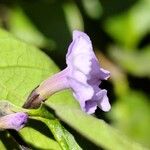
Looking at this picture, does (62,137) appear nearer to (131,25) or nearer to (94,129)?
(94,129)

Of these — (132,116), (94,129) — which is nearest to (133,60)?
(132,116)

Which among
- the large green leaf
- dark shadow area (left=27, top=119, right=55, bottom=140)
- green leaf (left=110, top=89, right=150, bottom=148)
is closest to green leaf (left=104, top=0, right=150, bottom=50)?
green leaf (left=110, top=89, right=150, bottom=148)

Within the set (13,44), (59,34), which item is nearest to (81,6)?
(59,34)

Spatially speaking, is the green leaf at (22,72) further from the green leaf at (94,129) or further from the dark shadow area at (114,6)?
the dark shadow area at (114,6)

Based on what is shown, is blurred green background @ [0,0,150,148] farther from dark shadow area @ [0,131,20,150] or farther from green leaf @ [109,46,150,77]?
dark shadow area @ [0,131,20,150]

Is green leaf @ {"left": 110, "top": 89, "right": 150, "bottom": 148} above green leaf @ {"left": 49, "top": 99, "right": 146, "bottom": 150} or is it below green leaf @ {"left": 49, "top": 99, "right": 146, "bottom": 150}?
above
